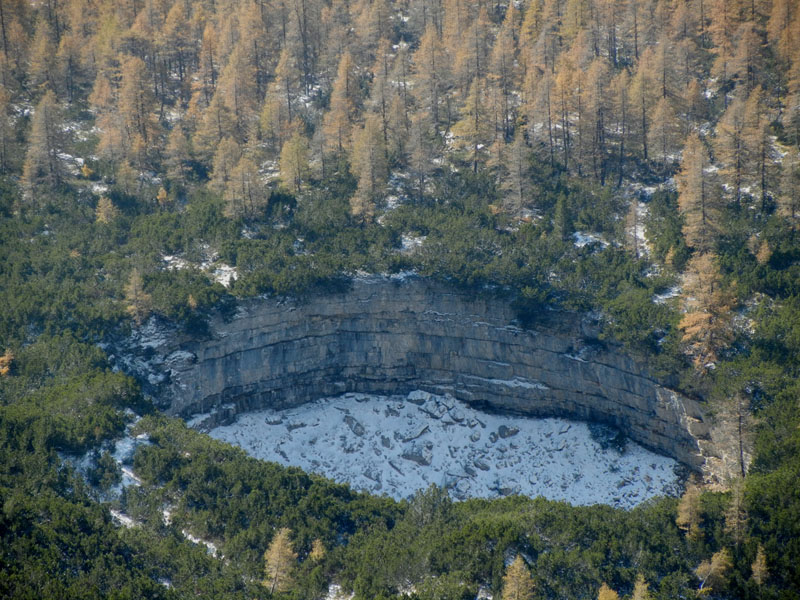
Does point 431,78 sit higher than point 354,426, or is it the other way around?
point 431,78

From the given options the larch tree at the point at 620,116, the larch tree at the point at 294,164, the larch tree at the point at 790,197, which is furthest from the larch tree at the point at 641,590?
the larch tree at the point at 294,164

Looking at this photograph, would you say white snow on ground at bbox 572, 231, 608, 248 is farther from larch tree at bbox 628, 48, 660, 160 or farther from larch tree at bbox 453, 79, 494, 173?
larch tree at bbox 453, 79, 494, 173

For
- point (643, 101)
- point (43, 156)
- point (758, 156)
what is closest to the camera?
point (758, 156)

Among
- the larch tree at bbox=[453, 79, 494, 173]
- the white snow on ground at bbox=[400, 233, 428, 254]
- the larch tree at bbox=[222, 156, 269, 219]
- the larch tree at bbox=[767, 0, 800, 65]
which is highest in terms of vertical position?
the larch tree at bbox=[767, 0, 800, 65]

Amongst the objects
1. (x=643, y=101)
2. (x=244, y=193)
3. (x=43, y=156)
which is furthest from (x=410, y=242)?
(x=43, y=156)

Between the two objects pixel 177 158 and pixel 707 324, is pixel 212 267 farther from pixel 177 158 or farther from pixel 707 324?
pixel 707 324

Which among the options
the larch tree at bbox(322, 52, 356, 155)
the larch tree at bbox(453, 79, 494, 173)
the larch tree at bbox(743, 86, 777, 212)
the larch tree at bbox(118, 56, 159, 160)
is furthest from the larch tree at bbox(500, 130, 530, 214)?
the larch tree at bbox(118, 56, 159, 160)
